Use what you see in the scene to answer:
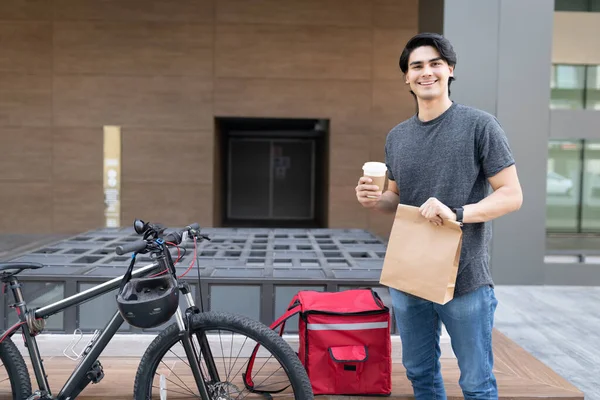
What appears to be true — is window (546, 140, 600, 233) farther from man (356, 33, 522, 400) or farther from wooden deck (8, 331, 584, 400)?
man (356, 33, 522, 400)

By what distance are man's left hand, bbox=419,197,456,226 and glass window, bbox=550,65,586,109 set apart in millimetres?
6697

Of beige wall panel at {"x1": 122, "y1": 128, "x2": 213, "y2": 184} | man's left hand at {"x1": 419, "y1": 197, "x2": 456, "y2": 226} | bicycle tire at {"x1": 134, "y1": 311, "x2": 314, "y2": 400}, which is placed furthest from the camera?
beige wall panel at {"x1": 122, "y1": 128, "x2": 213, "y2": 184}

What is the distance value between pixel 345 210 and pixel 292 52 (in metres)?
3.34

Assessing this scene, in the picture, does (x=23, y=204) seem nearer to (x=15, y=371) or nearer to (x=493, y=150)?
(x=15, y=371)

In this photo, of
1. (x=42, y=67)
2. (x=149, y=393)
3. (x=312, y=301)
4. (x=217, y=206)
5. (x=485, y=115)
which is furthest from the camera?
(x=217, y=206)

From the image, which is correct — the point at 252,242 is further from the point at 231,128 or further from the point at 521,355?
the point at 231,128

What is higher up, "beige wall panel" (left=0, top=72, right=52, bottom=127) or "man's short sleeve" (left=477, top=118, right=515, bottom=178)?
"beige wall panel" (left=0, top=72, right=52, bottom=127)

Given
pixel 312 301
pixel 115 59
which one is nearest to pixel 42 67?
pixel 115 59

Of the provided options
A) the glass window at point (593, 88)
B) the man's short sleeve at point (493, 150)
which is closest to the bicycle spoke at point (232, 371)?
the man's short sleeve at point (493, 150)

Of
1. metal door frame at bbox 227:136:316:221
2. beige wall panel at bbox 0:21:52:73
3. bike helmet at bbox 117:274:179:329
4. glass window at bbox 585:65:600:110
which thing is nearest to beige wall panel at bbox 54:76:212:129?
beige wall panel at bbox 0:21:52:73

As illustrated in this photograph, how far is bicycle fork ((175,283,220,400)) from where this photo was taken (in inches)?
96.8

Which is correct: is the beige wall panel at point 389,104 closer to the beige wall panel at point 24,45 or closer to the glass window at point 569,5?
the glass window at point 569,5

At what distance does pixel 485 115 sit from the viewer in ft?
7.07

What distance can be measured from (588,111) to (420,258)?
21.7 feet
